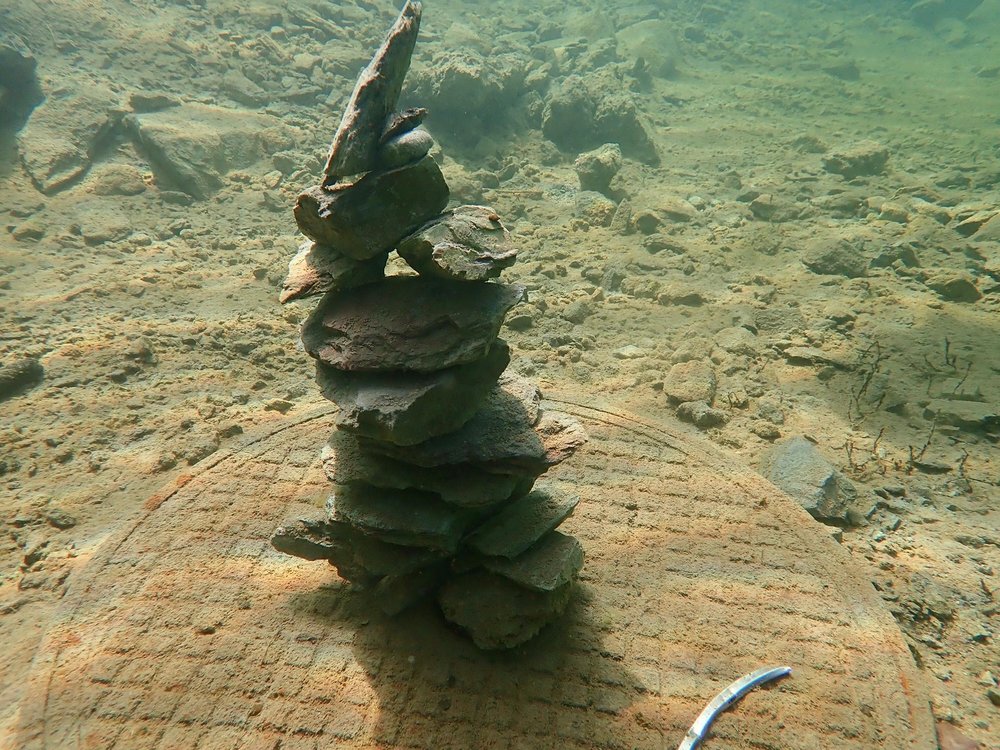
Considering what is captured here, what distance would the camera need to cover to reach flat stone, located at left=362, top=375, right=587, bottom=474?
277 centimetres

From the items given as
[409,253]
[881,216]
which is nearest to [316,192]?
[409,253]

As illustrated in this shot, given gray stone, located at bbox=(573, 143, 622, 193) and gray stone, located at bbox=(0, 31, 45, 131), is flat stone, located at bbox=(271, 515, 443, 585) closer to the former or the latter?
gray stone, located at bbox=(573, 143, 622, 193)

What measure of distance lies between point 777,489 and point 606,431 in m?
1.14

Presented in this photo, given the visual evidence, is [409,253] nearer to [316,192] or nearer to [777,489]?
[316,192]

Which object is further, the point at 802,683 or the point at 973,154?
the point at 973,154

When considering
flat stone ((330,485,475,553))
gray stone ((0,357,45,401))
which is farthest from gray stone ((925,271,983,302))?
A: gray stone ((0,357,45,401))

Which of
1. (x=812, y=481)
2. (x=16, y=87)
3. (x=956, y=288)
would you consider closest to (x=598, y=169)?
(x=956, y=288)

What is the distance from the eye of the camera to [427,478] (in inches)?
113

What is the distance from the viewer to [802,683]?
8.66ft

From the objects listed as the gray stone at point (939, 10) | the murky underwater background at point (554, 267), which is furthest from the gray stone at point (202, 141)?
the gray stone at point (939, 10)

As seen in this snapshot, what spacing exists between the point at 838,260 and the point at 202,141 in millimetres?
9098

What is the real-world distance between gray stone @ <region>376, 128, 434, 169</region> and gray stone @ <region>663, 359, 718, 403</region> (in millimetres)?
3490

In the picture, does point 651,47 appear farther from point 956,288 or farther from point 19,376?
point 19,376

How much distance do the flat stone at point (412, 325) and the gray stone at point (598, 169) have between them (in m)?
7.76
